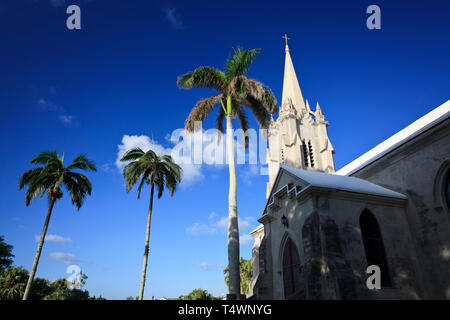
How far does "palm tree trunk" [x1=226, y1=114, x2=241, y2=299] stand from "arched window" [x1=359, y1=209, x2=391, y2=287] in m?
5.93

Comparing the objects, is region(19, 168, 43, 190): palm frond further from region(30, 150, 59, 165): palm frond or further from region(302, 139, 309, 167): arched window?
region(302, 139, 309, 167): arched window

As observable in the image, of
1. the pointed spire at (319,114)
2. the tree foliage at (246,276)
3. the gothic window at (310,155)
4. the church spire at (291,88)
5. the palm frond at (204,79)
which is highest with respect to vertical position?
the church spire at (291,88)

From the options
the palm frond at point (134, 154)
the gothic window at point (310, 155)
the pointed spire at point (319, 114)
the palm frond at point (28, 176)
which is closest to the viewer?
the palm frond at point (28, 176)

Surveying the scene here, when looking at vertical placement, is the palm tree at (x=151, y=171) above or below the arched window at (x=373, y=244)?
above

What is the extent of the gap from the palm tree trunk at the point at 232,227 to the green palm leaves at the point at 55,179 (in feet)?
40.0

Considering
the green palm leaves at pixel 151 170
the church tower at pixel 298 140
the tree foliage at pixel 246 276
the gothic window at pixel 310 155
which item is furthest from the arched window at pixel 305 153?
the tree foliage at pixel 246 276

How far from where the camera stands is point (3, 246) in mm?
34906

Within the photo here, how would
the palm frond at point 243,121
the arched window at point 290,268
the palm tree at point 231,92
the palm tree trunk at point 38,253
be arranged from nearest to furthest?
the arched window at point 290,268, the palm tree at point 231,92, the palm tree trunk at point 38,253, the palm frond at point 243,121

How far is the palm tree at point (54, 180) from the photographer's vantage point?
2083 centimetres

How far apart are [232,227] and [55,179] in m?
15.3

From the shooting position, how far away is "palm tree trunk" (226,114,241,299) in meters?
13.5

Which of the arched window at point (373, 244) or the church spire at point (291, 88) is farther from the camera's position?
the church spire at point (291, 88)

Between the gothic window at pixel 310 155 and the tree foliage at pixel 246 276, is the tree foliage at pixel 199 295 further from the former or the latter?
the gothic window at pixel 310 155
